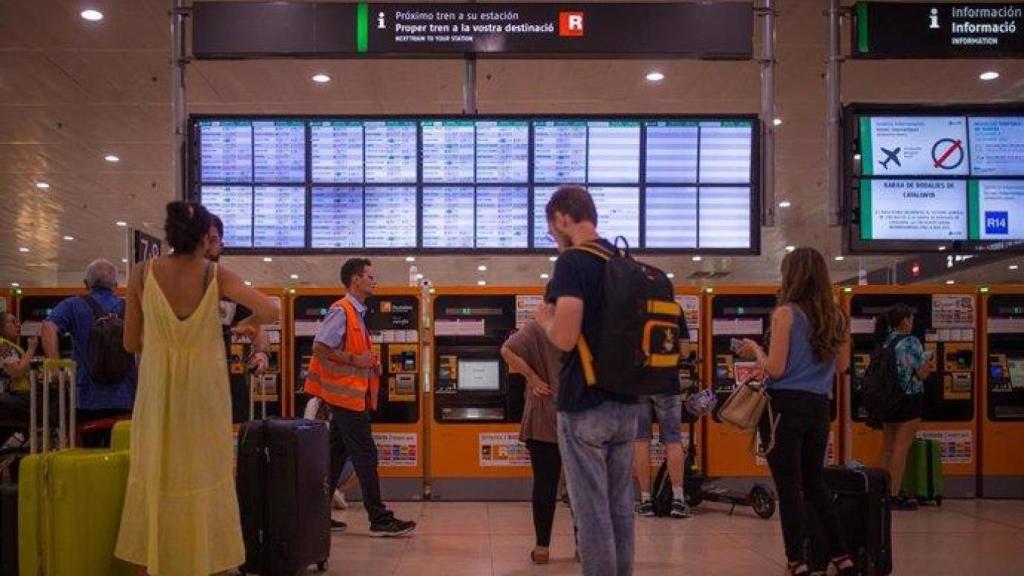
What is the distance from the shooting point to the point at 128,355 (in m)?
5.54

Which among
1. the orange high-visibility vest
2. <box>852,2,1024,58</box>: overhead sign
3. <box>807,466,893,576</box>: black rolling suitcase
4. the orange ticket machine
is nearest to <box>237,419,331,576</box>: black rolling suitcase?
the orange high-visibility vest

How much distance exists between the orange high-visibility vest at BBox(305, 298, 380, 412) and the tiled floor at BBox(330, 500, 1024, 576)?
1003 millimetres

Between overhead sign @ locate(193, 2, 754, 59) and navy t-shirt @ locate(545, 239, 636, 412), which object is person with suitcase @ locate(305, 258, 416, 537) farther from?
navy t-shirt @ locate(545, 239, 636, 412)

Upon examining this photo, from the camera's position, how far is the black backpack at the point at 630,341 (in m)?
3.50

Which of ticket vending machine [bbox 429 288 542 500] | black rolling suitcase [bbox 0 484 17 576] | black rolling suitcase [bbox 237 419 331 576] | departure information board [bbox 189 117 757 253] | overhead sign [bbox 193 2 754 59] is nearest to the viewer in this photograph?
black rolling suitcase [bbox 0 484 17 576]

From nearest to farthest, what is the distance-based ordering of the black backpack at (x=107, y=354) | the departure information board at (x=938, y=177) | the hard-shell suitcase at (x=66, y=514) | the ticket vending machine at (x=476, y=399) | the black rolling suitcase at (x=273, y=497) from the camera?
the hard-shell suitcase at (x=66, y=514)
the black rolling suitcase at (x=273, y=497)
the black backpack at (x=107, y=354)
the departure information board at (x=938, y=177)
the ticket vending machine at (x=476, y=399)

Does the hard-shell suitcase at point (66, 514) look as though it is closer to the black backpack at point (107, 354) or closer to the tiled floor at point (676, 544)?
the black backpack at point (107, 354)

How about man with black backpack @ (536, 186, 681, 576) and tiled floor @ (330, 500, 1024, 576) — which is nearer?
man with black backpack @ (536, 186, 681, 576)

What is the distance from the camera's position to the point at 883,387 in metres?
7.96

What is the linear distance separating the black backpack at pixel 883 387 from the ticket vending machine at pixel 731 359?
2.80 feet

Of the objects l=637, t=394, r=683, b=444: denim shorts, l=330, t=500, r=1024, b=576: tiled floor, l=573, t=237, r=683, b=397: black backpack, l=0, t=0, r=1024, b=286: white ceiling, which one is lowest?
l=330, t=500, r=1024, b=576: tiled floor

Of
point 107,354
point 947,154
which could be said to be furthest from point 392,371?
point 947,154

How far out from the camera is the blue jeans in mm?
3555

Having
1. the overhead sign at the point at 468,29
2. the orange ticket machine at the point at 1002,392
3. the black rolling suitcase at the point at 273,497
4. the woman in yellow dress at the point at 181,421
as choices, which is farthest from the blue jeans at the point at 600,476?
the orange ticket machine at the point at 1002,392
